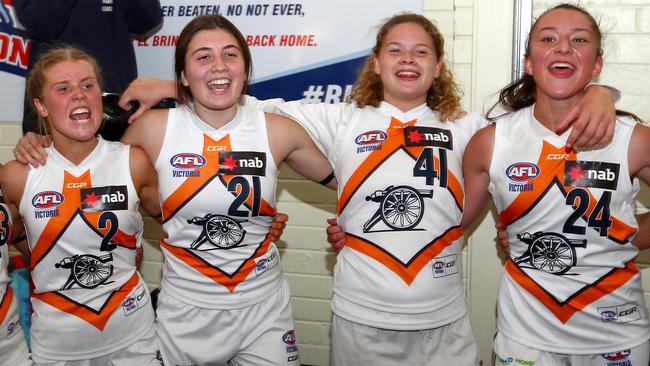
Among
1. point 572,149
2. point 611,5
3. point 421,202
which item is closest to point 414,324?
point 421,202

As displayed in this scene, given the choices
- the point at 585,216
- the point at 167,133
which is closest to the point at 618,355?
the point at 585,216

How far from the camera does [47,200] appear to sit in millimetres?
2207

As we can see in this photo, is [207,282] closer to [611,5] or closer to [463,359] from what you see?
[463,359]

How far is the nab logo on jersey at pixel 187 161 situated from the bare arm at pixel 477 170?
98 cm

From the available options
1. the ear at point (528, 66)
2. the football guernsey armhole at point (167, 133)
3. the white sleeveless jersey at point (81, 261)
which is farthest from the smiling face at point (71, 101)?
the ear at point (528, 66)

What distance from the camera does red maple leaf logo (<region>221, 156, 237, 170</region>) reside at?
89.5 inches

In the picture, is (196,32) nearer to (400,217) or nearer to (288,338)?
(400,217)

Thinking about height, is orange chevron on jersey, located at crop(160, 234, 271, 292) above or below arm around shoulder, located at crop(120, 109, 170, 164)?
below

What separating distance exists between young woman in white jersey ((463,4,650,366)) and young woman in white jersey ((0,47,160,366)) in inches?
51.1

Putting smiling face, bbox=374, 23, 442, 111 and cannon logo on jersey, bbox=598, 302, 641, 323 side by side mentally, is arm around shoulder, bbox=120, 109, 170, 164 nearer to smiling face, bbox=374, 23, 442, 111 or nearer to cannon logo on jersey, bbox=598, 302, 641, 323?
smiling face, bbox=374, 23, 442, 111

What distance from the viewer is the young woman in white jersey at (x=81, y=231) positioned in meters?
2.16

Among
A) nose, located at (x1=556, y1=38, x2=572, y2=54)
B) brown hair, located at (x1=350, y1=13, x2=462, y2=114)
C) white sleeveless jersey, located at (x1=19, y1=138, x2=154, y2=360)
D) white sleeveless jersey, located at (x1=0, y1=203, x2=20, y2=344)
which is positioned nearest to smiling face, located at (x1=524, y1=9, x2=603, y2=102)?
nose, located at (x1=556, y1=38, x2=572, y2=54)

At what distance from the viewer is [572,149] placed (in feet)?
7.10

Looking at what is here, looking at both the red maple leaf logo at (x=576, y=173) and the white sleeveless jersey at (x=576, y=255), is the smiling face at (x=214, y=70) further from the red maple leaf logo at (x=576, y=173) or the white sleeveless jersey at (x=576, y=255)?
the red maple leaf logo at (x=576, y=173)
